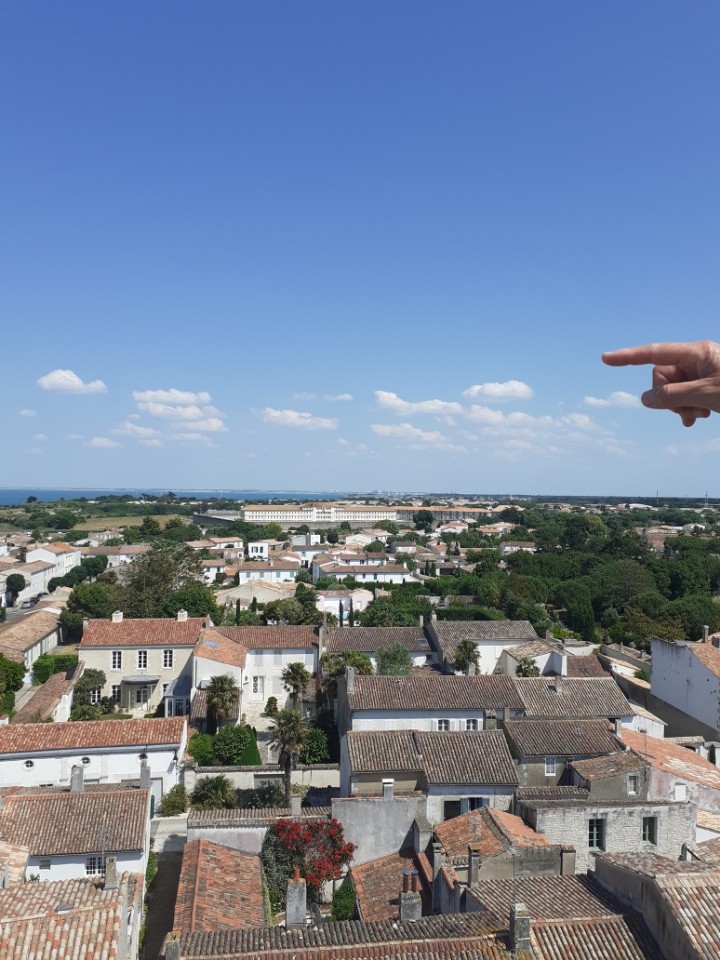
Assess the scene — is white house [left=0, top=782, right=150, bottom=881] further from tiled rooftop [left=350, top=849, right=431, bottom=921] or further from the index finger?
the index finger

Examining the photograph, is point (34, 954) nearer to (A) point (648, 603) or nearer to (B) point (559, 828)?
(B) point (559, 828)

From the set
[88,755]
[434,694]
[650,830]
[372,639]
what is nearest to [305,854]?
[650,830]

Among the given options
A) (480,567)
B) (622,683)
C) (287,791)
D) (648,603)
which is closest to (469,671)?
(622,683)

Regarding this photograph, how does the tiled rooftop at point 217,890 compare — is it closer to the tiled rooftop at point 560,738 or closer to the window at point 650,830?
the tiled rooftop at point 560,738

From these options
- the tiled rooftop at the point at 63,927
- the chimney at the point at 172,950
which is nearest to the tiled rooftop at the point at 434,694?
the chimney at the point at 172,950

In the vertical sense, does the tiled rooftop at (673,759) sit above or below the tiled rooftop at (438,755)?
below

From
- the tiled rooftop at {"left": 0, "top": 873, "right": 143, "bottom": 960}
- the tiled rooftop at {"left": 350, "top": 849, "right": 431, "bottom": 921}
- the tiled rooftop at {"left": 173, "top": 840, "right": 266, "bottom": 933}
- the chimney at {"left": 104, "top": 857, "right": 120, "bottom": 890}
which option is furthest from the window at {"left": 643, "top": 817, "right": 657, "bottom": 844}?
the tiled rooftop at {"left": 0, "top": 873, "right": 143, "bottom": 960}

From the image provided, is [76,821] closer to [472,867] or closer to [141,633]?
[472,867]
